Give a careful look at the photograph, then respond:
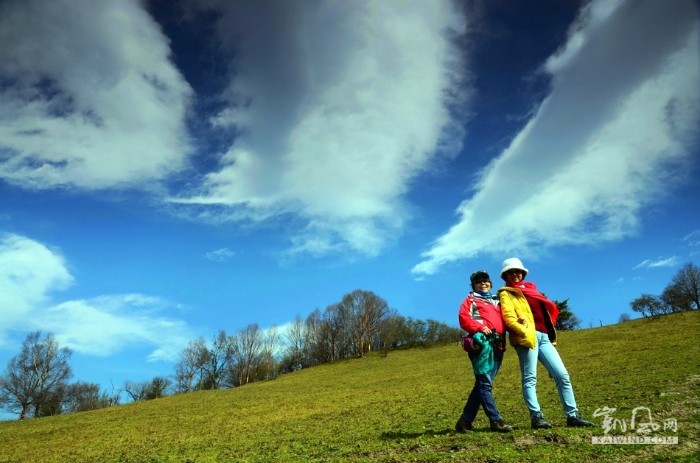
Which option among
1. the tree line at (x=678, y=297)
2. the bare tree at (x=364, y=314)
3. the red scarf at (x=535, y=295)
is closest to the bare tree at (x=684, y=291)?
the tree line at (x=678, y=297)

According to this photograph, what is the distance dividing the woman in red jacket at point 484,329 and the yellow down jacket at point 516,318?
0.21 metres

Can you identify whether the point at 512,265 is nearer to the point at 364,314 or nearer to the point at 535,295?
the point at 535,295

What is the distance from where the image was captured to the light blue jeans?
6930 millimetres

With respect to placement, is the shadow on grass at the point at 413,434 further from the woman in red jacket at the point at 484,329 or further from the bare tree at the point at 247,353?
the bare tree at the point at 247,353

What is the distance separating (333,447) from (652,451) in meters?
5.63

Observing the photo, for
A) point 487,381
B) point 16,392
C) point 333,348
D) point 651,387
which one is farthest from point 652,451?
point 333,348

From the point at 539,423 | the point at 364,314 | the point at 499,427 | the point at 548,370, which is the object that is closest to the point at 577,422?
the point at 539,423

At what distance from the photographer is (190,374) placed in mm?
89312

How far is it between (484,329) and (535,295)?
117cm

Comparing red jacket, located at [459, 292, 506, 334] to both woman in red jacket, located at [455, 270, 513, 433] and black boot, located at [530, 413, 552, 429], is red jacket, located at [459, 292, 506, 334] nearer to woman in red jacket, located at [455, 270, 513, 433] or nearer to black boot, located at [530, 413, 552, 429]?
woman in red jacket, located at [455, 270, 513, 433]

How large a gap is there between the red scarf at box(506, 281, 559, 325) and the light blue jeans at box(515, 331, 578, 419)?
18.5 inches

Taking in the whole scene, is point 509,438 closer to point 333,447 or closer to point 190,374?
point 333,447

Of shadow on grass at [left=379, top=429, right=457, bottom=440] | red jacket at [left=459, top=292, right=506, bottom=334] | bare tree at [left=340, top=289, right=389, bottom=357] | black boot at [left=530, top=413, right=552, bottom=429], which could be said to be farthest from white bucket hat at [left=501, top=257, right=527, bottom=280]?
bare tree at [left=340, top=289, right=389, bottom=357]

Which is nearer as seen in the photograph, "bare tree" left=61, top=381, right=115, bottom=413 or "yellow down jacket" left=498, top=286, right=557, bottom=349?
"yellow down jacket" left=498, top=286, right=557, bottom=349
